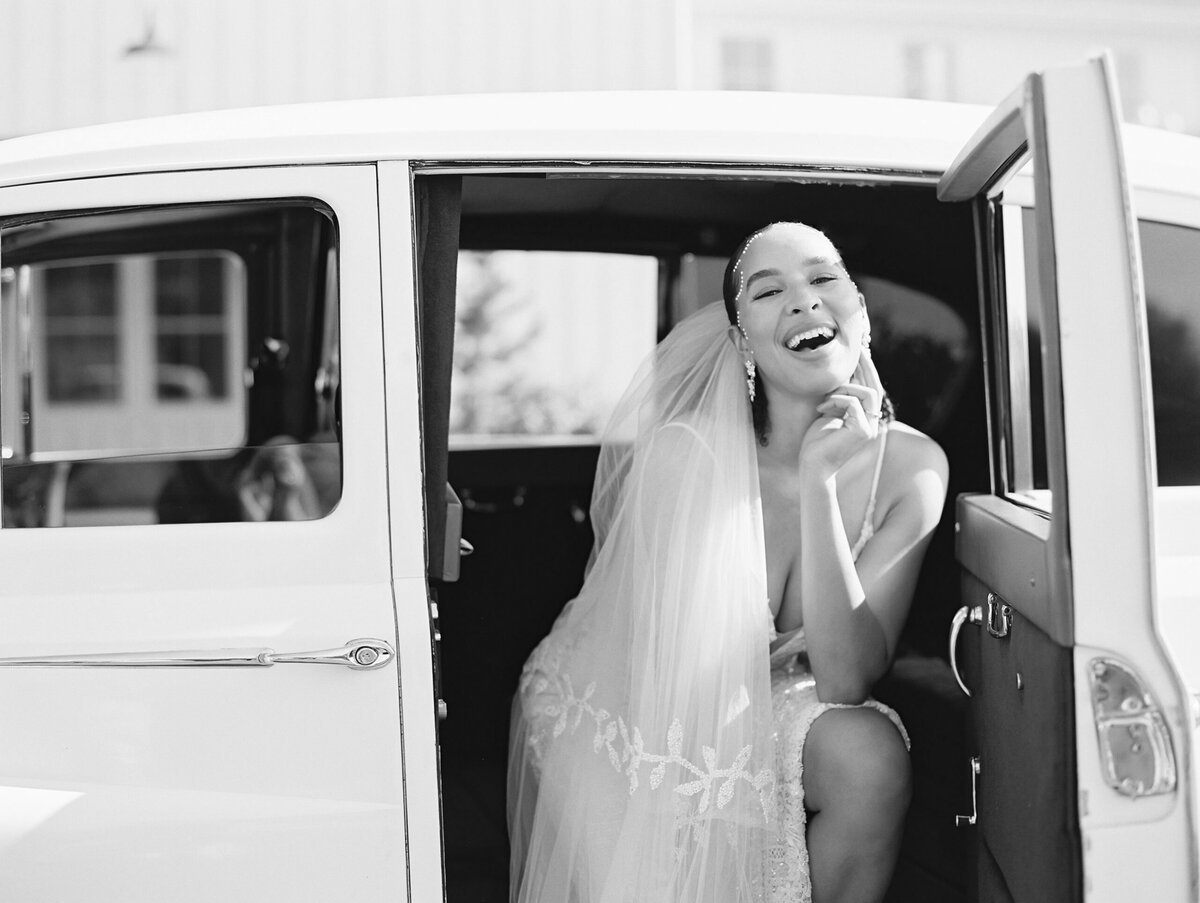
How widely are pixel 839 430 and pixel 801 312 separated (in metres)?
0.26

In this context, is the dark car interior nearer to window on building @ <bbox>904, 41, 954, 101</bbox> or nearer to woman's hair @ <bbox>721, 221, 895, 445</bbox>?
woman's hair @ <bbox>721, 221, 895, 445</bbox>

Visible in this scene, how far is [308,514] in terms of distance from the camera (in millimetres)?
2881

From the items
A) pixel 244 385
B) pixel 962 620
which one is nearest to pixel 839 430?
pixel 962 620

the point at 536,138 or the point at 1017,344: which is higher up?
the point at 536,138

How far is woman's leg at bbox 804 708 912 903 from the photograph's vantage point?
1983 millimetres

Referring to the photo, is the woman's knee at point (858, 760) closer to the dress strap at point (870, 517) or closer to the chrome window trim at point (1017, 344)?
the dress strap at point (870, 517)

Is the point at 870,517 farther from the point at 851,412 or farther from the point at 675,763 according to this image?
the point at 675,763

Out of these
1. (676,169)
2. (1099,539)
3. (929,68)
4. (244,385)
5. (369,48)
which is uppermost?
(929,68)

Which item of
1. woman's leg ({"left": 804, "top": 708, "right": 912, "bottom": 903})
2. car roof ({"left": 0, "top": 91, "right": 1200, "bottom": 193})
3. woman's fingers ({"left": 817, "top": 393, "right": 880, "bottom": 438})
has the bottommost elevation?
woman's leg ({"left": 804, "top": 708, "right": 912, "bottom": 903})

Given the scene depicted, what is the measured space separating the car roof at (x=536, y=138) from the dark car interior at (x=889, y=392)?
1.18ft

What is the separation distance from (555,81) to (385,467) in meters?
3.33

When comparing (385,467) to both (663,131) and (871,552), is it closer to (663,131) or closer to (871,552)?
(663,131)

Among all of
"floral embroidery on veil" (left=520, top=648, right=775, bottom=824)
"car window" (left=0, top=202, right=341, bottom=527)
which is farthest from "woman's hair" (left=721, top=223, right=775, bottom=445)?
"car window" (left=0, top=202, right=341, bottom=527)

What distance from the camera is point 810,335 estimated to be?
7.02 ft
